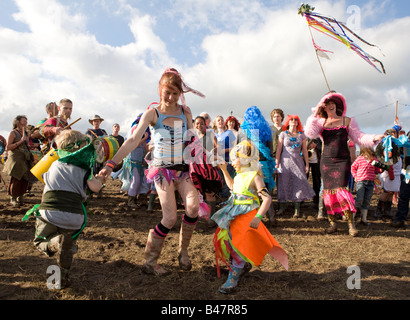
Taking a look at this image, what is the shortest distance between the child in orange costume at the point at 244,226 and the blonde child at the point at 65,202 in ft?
4.76

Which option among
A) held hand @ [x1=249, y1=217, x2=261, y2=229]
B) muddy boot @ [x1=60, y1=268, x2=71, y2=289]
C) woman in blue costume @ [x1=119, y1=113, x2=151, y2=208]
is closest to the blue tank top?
held hand @ [x1=249, y1=217, x2=261, y2=229]

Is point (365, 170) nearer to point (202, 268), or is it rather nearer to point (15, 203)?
point (202, 268)

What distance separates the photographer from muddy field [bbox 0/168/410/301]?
2.84 metres

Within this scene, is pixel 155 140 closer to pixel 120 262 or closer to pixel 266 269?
pixel 120 262

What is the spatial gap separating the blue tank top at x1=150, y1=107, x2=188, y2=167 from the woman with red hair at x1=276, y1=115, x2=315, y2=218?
132 inches

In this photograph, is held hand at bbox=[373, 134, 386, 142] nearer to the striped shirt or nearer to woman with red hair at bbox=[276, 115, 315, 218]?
the striped shirt

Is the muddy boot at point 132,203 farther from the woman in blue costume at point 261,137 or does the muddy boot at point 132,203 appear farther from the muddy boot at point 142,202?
the woman in blue costume at point 261,137

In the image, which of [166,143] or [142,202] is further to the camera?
[142,202]

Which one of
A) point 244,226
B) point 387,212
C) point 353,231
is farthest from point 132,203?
point 387,212

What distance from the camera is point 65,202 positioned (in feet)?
9.17

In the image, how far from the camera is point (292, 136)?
239 inches

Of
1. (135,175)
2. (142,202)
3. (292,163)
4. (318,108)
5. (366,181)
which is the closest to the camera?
(318,108)

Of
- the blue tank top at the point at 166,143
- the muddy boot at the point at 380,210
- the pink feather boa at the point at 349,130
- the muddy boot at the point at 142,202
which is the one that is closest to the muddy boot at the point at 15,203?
the muddy boot at the point at 142,202

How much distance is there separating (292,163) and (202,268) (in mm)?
3495
